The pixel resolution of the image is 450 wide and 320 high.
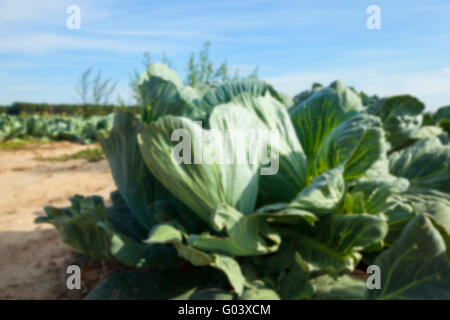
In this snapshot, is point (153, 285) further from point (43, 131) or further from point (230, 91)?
point (43, 131)

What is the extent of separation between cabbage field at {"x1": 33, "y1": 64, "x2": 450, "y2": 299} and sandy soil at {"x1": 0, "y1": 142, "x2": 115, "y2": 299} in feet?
1.30

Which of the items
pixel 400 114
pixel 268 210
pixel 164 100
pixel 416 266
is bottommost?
pixel 416 266

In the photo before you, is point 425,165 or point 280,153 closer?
point 280,153

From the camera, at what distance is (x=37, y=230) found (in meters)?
3.09

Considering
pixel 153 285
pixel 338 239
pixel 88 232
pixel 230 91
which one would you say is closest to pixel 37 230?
pixel 88 232

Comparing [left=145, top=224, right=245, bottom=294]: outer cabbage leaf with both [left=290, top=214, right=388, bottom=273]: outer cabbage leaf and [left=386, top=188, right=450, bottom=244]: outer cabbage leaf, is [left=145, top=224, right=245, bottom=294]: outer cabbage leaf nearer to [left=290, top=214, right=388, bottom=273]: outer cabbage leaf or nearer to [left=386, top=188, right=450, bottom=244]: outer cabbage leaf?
[left=290, top=214, right=388, bottom=273]: outer cabbage leaf

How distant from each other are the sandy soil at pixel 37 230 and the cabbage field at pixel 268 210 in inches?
15.5

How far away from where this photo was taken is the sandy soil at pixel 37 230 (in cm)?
219

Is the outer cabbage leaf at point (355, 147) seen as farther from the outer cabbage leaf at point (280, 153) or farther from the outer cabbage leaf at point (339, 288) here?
the outer cabbage leaf at point (339, 288)

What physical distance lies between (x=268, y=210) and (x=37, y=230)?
2322 mm

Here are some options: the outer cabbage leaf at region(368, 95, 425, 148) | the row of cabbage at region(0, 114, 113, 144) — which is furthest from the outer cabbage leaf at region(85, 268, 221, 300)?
the row of cabbage at region(0, 114, 113, 144)

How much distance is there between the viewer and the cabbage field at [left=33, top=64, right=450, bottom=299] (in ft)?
4.70
